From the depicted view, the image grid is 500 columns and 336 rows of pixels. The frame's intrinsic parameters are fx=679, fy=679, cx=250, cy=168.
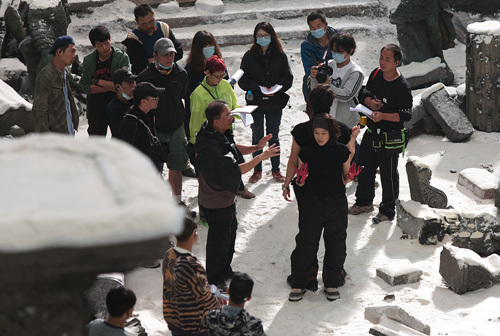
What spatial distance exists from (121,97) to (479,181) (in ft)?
13.3

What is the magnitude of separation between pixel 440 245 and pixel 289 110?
395cm

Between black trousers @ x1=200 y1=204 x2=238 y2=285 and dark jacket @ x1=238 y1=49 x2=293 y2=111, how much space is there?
87.6 inches

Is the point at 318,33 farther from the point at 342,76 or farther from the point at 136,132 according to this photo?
the point at 136,132

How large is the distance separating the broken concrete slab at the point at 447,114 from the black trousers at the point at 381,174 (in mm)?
2383

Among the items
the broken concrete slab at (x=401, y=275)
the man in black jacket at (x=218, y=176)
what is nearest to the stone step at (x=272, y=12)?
the man in black jacket at (x=218, y=176)

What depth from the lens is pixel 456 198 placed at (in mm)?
7516

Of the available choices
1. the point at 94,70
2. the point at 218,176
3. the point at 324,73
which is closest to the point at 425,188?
the point at 324,73

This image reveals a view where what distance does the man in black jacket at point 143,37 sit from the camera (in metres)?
7.67

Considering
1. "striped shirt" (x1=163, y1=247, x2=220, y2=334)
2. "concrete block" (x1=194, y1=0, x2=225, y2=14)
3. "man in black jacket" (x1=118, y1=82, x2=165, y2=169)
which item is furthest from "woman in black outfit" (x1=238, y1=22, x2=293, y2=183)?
"concrete block" (x1=194, y1=0, x2=225, y2=14)

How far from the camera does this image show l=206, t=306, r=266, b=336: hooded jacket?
12.2ft

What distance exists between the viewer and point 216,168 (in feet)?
→ 17.4

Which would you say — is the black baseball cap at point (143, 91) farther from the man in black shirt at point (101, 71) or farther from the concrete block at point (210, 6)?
the concrete block at point (210, 6)

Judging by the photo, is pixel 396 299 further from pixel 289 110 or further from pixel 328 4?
pixel 328 4

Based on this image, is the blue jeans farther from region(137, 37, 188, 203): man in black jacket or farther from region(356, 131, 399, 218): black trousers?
region(356, 131, 399, 218): black trousers
